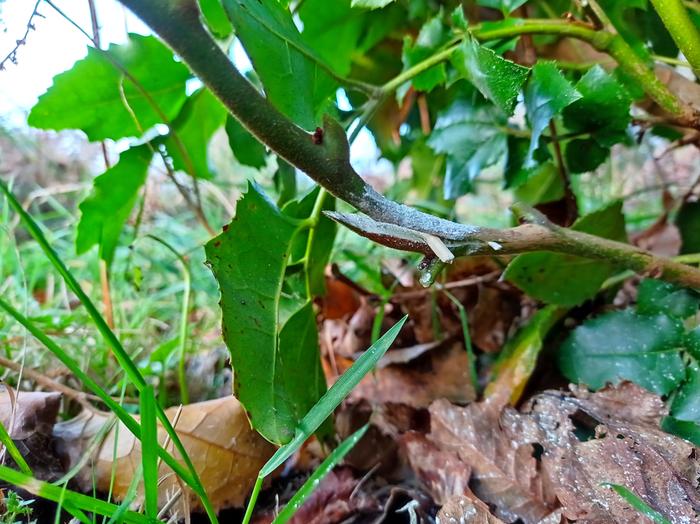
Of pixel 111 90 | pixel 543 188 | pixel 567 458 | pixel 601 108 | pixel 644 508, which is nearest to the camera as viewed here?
pixel 644 508

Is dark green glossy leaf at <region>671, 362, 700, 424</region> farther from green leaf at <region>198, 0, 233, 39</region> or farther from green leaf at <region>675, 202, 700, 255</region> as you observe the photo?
green leaf at <region>198, 0, 233, 39</region>

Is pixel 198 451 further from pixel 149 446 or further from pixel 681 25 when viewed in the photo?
pixel 681 25

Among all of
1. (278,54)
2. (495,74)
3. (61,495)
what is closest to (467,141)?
(495,74)

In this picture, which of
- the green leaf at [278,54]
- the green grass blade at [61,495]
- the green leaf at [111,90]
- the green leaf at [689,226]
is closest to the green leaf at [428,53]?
the green leaf at [278,54]

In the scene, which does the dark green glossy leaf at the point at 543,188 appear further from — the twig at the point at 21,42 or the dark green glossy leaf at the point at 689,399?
the twig at the point at 21,42

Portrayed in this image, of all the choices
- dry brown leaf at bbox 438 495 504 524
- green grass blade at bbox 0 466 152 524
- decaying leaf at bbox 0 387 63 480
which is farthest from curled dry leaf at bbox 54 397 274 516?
dry brown leaf at bbox 438 495 504 524
